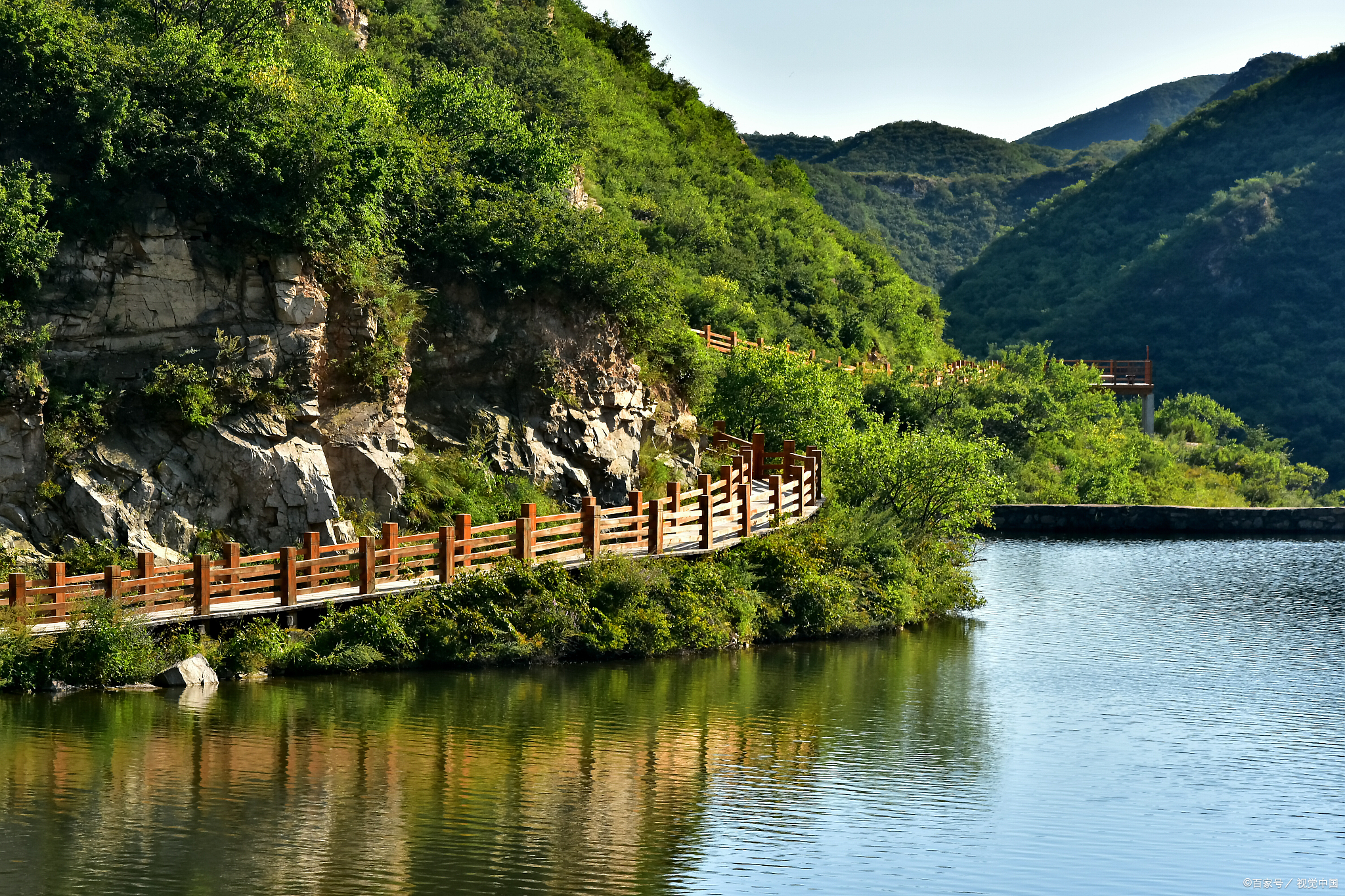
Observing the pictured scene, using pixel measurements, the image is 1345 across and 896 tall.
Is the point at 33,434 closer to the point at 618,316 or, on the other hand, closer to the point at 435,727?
the point at 435,727

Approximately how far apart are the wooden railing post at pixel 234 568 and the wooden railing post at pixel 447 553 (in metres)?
3.37

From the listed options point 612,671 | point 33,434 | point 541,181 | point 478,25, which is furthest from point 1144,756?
point 478,25

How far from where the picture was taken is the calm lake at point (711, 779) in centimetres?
1544

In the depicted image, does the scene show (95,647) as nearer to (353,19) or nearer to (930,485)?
(930,485)

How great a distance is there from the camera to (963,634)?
3181cm

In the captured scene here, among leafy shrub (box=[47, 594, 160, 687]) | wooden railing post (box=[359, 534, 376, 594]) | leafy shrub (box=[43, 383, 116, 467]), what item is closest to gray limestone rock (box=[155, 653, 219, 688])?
leafy shrub (box=[47, 594, 160, 687])

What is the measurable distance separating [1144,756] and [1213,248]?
96.5 meters

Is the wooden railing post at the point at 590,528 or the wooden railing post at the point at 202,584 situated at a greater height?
the wooden railing post at the point at 590,528

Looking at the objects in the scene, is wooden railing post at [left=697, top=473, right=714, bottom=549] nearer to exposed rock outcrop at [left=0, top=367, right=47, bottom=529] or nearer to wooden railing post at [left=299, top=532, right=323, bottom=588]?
wooden railing post at [left=299, top=532, right=323, bottom=588]

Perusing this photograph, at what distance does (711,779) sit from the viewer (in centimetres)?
1941

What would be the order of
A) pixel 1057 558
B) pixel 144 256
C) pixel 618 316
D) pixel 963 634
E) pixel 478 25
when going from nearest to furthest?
pixel 144 256, pixel 963 634, pixel 618 316, pixel 1057 558, pixel 478 25

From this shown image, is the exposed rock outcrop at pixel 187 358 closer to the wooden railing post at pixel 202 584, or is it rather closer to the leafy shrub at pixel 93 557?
the leafy shrub at pixel 93 557

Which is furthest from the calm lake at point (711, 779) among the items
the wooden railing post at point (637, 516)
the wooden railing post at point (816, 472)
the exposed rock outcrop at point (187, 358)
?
the wooden railing post at point (816, 472)

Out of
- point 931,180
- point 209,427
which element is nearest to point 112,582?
point 209,427
